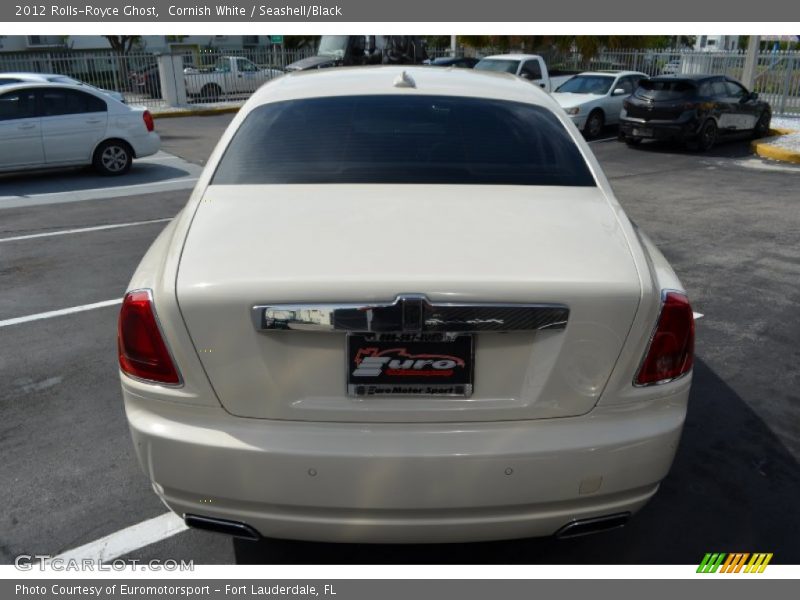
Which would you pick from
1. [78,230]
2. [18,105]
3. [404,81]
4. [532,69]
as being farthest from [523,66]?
[404,81]

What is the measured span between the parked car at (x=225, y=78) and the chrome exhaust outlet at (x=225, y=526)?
2381 centimetres

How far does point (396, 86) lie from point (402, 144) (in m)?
0.48

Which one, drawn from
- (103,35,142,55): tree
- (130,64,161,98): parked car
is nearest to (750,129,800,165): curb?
(130,64,161,98): parked car

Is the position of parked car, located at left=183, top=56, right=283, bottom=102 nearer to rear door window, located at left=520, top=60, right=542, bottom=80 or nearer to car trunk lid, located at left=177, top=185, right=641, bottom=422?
rear door window, located at left=520, top=60, right=542, bottom=80

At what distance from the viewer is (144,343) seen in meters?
2.32

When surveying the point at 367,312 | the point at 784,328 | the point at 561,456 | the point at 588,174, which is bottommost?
the point at 784,328

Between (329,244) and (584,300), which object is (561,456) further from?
(329,244)

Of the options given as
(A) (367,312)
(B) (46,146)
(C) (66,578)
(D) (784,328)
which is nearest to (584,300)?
A: (A) (367,312)

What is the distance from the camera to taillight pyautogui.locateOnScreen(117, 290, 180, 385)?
2283mm

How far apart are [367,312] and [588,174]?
1473mm

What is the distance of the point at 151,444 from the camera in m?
2.29

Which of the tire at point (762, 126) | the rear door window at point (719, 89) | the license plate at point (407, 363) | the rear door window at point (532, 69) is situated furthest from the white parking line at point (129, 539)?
the rear door window at point (532, 69)

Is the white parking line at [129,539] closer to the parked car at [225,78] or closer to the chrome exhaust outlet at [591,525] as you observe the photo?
the chrome exhaust outlet at [591,525]
